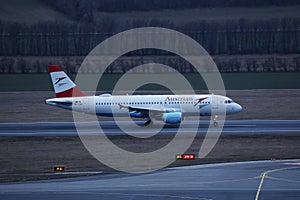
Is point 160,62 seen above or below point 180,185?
above

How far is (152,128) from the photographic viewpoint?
5603 cm

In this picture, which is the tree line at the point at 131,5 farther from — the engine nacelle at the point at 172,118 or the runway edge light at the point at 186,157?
the runway edge light at the point at 186,157

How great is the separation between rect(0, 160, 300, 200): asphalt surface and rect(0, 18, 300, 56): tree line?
93970 millimetres

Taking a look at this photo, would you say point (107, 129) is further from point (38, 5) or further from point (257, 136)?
point (38, 5)

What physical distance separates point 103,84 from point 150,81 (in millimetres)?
7330

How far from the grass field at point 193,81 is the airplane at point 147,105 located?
1279 inches

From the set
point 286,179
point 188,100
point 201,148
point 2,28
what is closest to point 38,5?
point 2,28

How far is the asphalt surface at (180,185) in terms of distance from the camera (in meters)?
28.9

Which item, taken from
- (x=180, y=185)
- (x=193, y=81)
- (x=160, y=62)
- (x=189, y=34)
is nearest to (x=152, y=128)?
(x=180, y=185)

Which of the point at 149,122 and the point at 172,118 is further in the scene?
the point at 149,122

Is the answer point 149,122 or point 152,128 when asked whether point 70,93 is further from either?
point 152,128

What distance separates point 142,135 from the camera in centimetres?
5159

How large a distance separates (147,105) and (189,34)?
266 ft

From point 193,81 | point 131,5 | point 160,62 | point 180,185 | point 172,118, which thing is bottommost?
point 180,185
